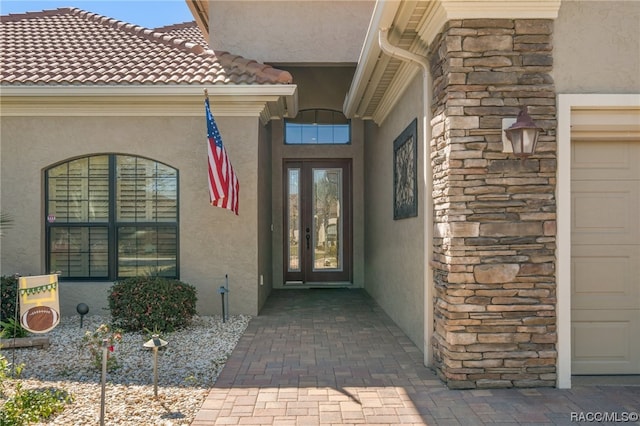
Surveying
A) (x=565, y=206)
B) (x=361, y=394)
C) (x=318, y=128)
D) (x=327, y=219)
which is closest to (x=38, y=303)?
(x=361, y=394)

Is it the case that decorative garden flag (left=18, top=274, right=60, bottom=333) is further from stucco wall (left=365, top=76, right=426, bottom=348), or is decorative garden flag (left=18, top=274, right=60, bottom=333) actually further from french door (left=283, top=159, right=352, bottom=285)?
french door (left=283, top=159, right=352, bottom=285)

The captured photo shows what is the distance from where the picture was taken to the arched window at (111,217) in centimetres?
718

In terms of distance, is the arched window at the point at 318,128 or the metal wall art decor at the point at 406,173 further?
the arched window at the point at 318,128

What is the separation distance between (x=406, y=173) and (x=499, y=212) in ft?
6.59

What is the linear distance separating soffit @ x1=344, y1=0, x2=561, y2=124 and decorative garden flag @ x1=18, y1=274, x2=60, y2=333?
4.15m

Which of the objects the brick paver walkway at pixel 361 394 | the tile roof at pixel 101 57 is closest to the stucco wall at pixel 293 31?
the tile roof at pixel 101 57

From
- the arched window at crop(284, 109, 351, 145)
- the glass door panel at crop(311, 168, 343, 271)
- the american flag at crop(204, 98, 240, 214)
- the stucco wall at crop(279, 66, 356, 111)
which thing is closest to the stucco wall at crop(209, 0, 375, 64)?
the stucco wall at crop(279, 66, 356, 111)

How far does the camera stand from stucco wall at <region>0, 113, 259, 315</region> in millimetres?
7035

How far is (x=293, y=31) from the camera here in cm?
875

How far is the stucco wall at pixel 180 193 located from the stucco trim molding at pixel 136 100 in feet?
0.36

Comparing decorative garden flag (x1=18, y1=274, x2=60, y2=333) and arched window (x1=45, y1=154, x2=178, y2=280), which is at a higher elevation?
arched window (x1=45, y1=154, x2=178, y2=280)

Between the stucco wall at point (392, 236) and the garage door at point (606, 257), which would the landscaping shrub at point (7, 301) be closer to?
the stucco wall at point (392, 236)

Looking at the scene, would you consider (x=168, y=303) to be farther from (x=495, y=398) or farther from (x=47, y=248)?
(x=495, y=398)

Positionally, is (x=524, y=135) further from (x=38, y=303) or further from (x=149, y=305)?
(x=149, y=305)
